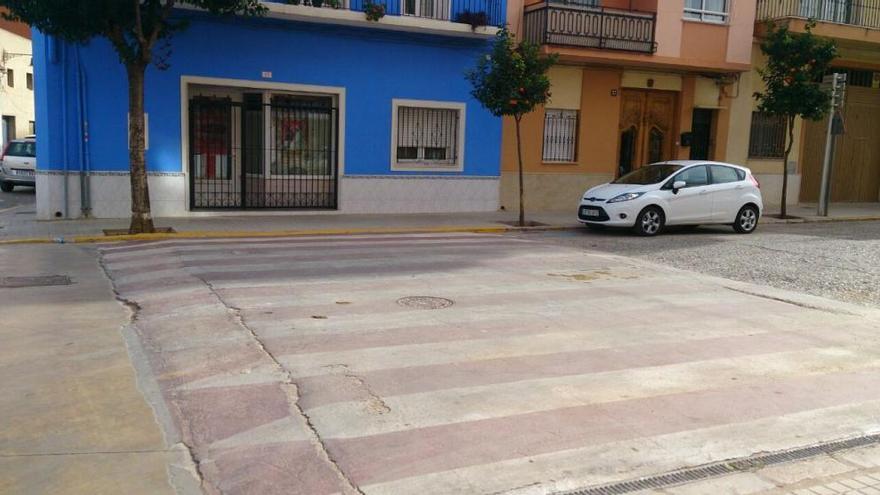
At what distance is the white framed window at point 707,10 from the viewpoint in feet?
67.1

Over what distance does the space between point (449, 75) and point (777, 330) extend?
12.2m

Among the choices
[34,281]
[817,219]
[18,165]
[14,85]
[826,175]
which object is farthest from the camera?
[14,85]

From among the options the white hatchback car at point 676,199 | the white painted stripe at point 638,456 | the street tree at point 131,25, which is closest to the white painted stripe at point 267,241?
the street tree at point 131,25

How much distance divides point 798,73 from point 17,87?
37.8 meters

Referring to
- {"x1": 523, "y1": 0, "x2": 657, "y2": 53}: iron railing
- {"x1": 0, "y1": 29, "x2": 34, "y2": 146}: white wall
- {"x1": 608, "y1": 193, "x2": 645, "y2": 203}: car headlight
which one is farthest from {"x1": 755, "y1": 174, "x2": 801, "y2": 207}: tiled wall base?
{"x1": 0, "y1": 29, "x2": 34, "y2": 146}: white wall

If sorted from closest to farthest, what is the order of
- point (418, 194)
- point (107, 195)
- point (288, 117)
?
point (107, 195) → point (288, 117) → point (418, 194)

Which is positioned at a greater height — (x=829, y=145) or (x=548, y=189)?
(x=829, y=145)

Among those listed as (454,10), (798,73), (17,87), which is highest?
(454,10)

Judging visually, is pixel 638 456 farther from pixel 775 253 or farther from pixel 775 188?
pixel 775 188

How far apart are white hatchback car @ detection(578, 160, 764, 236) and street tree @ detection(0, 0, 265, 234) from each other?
7.78 metres

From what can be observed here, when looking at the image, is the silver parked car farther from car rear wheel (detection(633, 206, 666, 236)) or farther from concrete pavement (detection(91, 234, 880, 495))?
car rear wheel (detection(633, 206, 666, 236))

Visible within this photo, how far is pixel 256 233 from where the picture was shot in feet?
44.2

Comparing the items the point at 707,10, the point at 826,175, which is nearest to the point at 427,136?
the point at 707,10

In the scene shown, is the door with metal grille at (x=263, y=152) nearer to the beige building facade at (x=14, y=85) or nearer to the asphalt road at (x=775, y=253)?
the asphalt road at (x=775, y=253)
